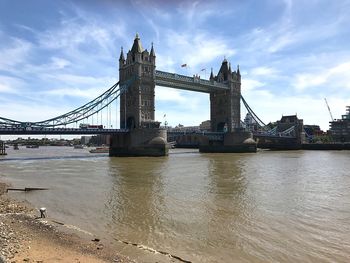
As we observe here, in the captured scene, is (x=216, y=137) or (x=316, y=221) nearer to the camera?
(x=316, y=221)

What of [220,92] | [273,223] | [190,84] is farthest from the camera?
[220,92]

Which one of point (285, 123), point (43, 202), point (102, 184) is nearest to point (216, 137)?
point (285, 123)

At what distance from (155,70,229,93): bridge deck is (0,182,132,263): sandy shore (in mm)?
69233

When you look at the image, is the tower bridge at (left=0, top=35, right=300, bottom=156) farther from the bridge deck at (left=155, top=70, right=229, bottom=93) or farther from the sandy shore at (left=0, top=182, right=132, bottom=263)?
the sandy shore at (left=0, top=182, right=132, bottom=263)

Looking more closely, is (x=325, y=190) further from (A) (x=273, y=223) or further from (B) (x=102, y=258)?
(B) (x=102, y=258)

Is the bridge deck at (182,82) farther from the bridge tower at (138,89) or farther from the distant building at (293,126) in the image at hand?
the distant building at (293,126)

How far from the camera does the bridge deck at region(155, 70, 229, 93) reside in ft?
276

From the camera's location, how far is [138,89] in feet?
257

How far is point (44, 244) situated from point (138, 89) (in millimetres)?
67525

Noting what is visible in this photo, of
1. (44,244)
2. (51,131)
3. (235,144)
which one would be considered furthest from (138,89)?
(44,244)

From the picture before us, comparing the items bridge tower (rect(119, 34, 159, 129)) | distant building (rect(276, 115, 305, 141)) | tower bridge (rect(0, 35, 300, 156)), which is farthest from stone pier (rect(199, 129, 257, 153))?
distant building (rect(276, 115, 305, 141))

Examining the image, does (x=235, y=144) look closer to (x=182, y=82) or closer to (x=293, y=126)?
(x=182, y=82)

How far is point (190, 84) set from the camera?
91875 millimetres

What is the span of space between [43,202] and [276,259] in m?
14.7
